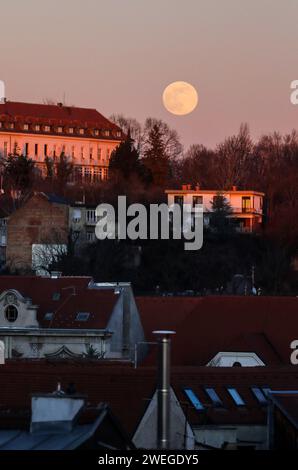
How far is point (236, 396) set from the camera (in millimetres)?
23797

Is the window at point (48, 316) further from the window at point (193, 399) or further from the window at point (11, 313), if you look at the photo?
the window at point (193, 399)

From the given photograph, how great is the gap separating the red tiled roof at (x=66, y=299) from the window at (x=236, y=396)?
536 inches

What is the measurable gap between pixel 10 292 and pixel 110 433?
24.5 m

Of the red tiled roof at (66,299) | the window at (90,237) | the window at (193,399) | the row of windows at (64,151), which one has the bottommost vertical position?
the window at (193,399)

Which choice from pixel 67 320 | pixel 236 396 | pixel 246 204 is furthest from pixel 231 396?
pixel 246 204

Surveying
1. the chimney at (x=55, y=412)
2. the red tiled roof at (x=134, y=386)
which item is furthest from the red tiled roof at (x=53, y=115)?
the chimney at (x=55, y=412)

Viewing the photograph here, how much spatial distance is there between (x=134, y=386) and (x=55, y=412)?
22.0 feet

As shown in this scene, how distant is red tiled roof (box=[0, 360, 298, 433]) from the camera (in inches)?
840

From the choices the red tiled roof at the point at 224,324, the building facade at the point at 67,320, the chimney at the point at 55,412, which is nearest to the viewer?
the chimney at the point at 55,412

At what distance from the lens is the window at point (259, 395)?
914 inches

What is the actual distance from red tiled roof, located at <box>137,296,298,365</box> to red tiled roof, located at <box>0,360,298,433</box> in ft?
34.2

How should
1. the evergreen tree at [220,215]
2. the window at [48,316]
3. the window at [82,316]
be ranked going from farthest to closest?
1. the evergreen tree at [220,215]
2. the window at [48,316]
3. the window at [82,316]
